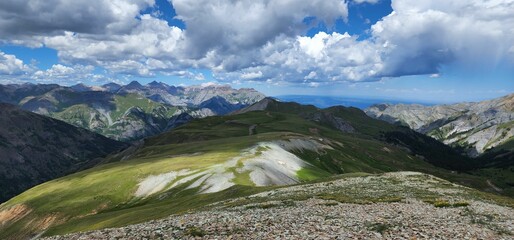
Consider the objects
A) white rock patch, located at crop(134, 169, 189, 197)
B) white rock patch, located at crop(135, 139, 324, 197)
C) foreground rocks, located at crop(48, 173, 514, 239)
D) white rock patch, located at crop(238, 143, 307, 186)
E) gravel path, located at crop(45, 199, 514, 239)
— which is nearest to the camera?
gravel path, located at crop(45, 199, 514, 239)

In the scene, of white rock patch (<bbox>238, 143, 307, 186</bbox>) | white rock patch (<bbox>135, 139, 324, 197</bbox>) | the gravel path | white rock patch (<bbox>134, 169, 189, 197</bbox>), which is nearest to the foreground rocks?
the gravel path

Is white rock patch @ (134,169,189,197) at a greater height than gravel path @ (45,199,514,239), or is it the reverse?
gravel path @ (45,199,514,239)

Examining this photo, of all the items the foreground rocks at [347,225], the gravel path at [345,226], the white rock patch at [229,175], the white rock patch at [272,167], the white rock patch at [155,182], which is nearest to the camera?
the gravel path at [345,226]

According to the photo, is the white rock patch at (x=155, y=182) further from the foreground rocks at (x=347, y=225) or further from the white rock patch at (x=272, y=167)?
the foreground rocks at (x=347, y=225)

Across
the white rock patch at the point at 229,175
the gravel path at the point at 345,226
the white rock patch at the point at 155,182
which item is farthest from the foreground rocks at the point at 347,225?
the white rock patch at the point at 155,182

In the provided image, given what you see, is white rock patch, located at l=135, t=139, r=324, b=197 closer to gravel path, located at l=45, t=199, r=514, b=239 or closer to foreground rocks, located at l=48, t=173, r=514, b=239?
foreground rocks, located at l=48, t=173, r=514, b=239

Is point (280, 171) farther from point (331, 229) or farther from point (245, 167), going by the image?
point (331, 229)

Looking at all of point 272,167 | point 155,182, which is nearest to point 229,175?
point 272,167

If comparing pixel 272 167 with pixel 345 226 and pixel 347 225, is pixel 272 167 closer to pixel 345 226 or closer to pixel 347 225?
pixel 347 225

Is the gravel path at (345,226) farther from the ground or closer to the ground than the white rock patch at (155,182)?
farther from the ground

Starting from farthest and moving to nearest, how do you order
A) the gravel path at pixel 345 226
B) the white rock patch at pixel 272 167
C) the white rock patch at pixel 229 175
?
the white rock patch at pixel 272 167 → the white rock patch at pixel 229 175 → the gravel path at pixel 345 226

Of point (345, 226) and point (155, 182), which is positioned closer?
point (345, 226)
